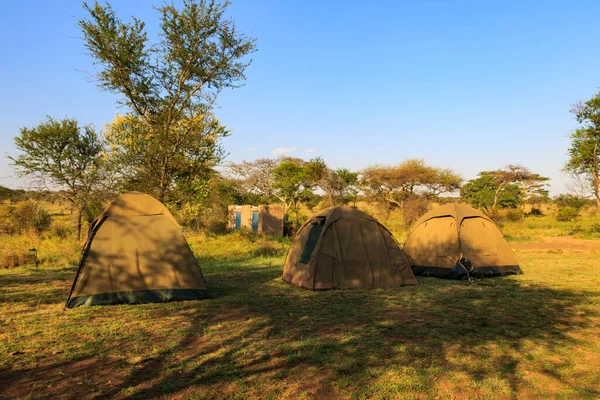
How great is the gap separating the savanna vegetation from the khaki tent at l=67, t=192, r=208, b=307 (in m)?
0.34

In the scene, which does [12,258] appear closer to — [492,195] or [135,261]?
[135,261]

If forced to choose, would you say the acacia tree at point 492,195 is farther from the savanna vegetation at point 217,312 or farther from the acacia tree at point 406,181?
the savanna vegetation at point 217,312

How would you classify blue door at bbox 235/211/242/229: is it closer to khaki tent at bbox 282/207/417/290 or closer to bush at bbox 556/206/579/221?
khaki tent at bbox 282/207/417/290

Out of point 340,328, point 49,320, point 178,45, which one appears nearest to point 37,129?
point 178,45

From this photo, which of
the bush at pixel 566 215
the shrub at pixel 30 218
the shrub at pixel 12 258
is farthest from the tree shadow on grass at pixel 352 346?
the bush at pixel 566 215

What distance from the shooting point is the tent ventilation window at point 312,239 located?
384 inches

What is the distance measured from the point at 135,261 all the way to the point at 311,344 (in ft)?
13.7

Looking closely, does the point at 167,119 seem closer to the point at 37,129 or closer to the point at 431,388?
the point at 37,129

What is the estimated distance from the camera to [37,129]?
19297mm

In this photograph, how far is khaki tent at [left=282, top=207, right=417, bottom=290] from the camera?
9359mm

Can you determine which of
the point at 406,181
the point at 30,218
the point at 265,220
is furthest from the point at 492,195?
the point at 30,218

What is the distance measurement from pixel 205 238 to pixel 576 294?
1367 cm

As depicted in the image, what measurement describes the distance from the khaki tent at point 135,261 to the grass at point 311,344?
1.19 feet

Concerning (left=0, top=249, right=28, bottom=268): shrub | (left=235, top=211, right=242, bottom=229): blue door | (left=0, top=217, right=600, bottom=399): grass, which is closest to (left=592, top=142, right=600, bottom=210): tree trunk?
(left=0, top=217, right=600, bottom=399): grass
